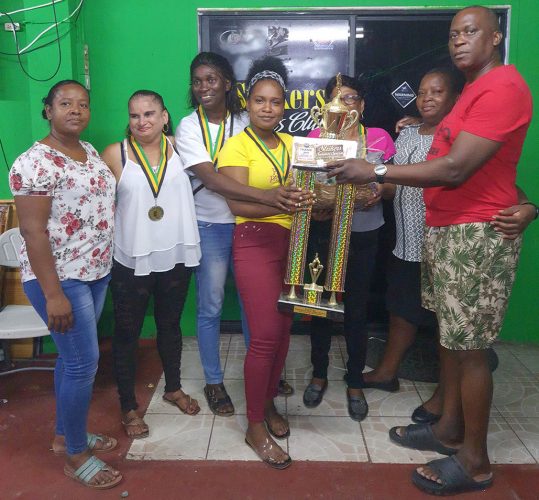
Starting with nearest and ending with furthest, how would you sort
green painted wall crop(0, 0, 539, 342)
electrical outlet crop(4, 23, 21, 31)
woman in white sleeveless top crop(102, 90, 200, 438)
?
woman in white sleeveless top crop(102, 90, 200, 438) → electrical outlet crop(4, 23, 21, 31) → green painted wall crop(0, 0, 539, 342)

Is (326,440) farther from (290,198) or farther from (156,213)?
(156,213)

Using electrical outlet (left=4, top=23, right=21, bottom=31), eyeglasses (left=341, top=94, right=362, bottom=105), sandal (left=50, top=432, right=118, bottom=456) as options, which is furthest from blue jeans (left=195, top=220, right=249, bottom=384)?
electrical outlet (left=4, top=23, right=21, bottom=31)

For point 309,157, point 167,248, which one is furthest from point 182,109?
point 309,157

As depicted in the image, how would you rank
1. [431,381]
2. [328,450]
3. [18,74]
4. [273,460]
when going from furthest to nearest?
[18,74] < [431,381] < [328,450] < [273,460]

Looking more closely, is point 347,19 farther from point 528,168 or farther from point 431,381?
point 431,381

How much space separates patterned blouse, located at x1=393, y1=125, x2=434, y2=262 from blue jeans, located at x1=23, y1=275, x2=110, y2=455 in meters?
1.58

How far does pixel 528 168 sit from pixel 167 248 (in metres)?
2.63

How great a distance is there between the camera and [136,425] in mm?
2596

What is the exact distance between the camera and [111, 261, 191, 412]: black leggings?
2445mm

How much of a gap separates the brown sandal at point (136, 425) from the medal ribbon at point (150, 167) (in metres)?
1.13

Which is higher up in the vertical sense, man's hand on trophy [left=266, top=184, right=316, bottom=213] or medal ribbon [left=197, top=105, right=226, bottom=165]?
medal ribbon [left=197, top=105, right=226, bottom=165]

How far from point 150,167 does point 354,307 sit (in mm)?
1249

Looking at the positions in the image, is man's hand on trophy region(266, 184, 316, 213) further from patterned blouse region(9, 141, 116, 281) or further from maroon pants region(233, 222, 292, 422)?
patterned blouse region(9, 141, 116, 281)

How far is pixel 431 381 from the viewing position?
3.21m
